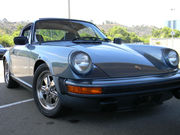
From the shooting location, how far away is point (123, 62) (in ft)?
7.86

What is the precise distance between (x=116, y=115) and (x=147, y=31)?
138799mm

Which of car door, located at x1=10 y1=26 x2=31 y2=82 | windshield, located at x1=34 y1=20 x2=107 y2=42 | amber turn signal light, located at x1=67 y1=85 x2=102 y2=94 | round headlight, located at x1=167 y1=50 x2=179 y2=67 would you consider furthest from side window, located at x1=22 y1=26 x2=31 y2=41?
round headlight, located at x1=167 y1=50 x2=179 y2=67

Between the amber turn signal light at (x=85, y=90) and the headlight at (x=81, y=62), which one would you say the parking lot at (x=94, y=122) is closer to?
the amber turn signal light at (x=85, y=90)

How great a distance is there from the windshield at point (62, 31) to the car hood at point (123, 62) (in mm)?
865

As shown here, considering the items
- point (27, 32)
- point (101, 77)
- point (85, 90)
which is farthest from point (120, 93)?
point (27, 32)

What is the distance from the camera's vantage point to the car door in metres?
3.34

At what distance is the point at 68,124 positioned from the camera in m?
2.46

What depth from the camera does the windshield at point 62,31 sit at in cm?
339

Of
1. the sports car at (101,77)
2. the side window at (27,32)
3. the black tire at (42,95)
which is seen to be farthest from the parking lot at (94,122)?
the side window at (27,32)

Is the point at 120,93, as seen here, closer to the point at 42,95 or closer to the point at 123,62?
the point at 123,62

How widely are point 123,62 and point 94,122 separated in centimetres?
80

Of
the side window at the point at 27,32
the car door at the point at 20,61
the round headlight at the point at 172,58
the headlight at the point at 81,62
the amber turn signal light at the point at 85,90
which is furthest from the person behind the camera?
the side window at the point at 27,32

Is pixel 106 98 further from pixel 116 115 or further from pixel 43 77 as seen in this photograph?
pixel 43 77

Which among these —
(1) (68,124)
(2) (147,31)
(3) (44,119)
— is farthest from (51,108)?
(2) (147,31)
